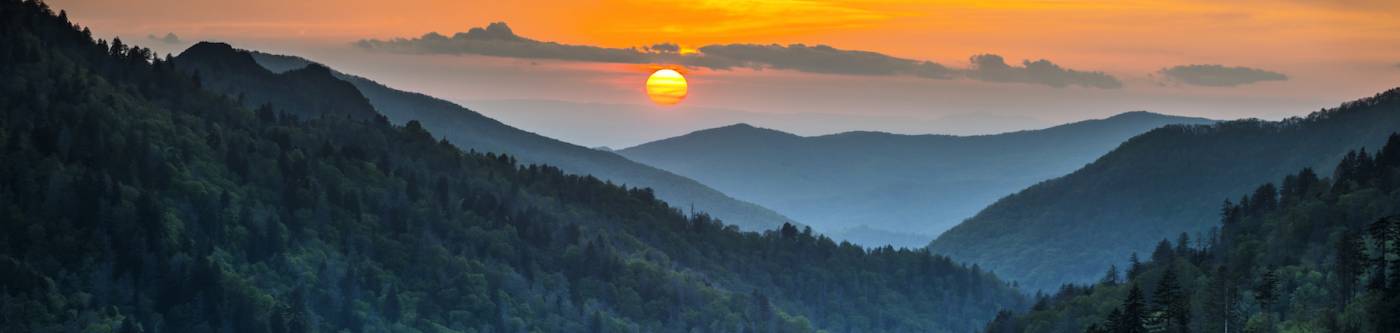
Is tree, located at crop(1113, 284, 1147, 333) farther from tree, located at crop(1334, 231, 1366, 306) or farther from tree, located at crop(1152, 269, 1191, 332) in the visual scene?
tree, located at crop(1334, 231, 1366, 306)

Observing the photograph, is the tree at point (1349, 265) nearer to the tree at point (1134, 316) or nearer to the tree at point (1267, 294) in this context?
the tree at point (1267, 294)

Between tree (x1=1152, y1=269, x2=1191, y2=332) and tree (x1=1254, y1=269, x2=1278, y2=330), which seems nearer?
tree (x1=1152, y1=269, x2=1191, y2=332)

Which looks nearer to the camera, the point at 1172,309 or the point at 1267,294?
the point at 1172,309

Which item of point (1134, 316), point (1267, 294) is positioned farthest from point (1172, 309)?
point (1134, 316)

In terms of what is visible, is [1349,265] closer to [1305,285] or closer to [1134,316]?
[1305,285]

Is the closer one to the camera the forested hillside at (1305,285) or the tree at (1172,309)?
the forested hillside at (1305,285)

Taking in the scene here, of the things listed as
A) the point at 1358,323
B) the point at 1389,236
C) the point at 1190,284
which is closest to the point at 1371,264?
the point at 1389,236

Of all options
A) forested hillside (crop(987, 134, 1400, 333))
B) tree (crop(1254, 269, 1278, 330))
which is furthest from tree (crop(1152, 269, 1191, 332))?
tree (crop(1254, 269, 1278, 330))

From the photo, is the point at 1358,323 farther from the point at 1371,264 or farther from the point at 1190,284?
the point at 1190,284

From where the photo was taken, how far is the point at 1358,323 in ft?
475

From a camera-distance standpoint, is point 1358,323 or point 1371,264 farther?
point 1371,264

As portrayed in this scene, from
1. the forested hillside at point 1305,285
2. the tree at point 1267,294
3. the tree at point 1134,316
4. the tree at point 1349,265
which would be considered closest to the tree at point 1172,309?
the forested hillside at point 1305,285

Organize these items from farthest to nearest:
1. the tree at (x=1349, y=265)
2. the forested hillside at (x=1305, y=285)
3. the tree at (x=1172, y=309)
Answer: the tree at (x=1349, y=265)
the tree at (x=1172, y=309)
the forested hillside at (x=1305, y=285)

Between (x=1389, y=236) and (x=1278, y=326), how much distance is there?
40.0 feet
